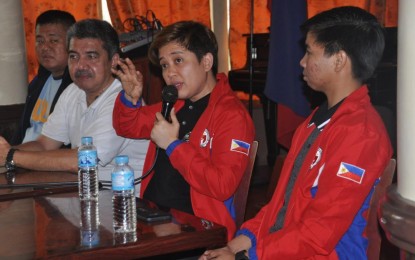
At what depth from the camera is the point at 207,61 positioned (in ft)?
7.91

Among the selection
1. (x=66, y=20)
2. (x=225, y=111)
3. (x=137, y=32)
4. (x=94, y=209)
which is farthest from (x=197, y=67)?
(x=137, y=32)

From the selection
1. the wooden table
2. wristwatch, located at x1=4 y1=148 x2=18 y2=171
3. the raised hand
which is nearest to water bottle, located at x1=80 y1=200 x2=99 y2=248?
the wooden table

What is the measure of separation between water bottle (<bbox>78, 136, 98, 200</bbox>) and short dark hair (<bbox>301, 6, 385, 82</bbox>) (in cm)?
79

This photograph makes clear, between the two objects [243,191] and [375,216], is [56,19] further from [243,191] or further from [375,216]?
[375,216]

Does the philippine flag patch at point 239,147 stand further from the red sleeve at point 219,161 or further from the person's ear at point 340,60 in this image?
the person's ear at point 340,60

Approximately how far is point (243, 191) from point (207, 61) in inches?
19.5

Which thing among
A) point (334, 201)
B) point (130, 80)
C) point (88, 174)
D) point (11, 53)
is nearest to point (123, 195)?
point (88, 174)

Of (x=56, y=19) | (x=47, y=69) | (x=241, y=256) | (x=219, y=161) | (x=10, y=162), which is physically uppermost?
(x=56, y=19)

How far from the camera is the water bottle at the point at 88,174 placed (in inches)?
A: 84.0

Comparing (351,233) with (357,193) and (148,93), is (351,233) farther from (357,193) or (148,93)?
(148,93)

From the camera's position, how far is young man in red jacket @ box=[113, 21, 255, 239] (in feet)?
6.95

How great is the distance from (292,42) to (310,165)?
227cm

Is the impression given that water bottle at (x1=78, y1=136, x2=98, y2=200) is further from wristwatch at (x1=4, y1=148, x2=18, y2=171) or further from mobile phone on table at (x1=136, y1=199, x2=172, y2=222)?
wristwatch at (x1=4, y1=148, x2=18, y2=171)

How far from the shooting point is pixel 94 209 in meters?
1.99
